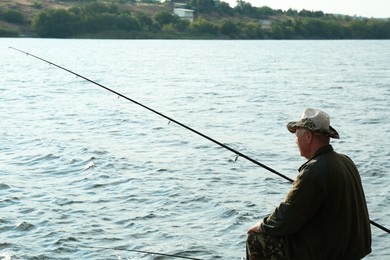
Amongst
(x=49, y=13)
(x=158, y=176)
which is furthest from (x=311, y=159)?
(x=49, y=13)

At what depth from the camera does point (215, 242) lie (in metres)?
9.66

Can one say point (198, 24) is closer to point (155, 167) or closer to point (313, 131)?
point (155, 167)

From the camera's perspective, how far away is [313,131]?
5.31 m

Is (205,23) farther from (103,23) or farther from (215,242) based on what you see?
(215,242)

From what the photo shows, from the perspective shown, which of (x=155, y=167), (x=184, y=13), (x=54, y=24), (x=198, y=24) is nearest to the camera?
(x=155, y=167)

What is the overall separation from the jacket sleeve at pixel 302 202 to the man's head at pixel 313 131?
0.20m

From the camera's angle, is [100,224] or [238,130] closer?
[100,224]

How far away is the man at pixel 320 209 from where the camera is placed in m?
5.16

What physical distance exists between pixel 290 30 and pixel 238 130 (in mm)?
123164

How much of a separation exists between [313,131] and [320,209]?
53 centimetres

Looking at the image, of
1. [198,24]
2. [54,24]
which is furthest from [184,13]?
[54,24]

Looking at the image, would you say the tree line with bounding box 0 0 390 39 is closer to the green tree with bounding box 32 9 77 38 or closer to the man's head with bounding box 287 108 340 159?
the green tree with bounding box 32 9 77 38

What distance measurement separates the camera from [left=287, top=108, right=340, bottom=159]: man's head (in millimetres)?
5289

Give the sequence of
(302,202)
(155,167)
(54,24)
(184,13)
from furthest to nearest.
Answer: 1. (184,13)
2. (54,24)
3. (155,167)
4. (302,202)
